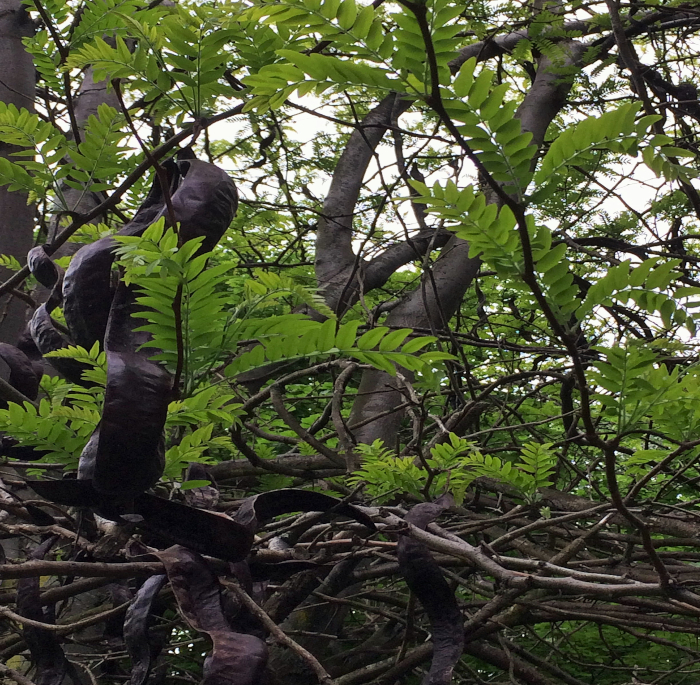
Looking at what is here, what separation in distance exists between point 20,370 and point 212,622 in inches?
42.2

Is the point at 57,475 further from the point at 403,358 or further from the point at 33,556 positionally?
the point at 403,358

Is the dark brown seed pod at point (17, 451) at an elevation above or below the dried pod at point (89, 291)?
below

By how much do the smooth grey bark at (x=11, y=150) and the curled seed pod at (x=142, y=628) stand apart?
2.39 m

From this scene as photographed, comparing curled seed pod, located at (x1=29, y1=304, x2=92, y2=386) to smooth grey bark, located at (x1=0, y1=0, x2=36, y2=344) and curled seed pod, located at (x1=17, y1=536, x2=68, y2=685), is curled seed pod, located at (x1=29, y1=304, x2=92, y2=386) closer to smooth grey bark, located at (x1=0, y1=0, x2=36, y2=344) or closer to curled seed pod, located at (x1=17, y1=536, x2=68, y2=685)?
curled seed pod, located at (x1=17, y1=536, x2=68, y2=685)

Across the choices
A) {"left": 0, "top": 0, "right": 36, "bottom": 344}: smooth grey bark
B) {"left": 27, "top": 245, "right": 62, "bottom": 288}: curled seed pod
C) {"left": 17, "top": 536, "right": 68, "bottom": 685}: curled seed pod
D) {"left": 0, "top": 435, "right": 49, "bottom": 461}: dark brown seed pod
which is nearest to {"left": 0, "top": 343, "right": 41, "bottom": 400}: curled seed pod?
{"left": 0, "top": 435, "right": 49, "bottom": 461}: dark brown seed pod

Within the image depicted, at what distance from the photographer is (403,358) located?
1056mm

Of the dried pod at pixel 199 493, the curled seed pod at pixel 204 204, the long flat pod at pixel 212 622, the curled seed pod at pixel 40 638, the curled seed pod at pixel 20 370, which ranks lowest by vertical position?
the curled seed pod at pixel 40 638

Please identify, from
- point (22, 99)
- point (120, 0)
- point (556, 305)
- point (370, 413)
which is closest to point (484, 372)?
point (370, 413)

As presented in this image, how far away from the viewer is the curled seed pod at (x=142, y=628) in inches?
41.9

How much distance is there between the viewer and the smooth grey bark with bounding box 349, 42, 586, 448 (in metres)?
3.35

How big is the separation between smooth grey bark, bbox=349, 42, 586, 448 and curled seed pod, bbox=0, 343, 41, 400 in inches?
66.7

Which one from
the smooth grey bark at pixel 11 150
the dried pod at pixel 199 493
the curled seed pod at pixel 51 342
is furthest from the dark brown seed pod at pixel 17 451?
the smooth grey bark at pixel 11 150

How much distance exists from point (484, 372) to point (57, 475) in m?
4.50

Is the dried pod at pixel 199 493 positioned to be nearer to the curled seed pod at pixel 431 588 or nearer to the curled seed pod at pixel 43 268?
the curled seed pod at pixel 431 588
